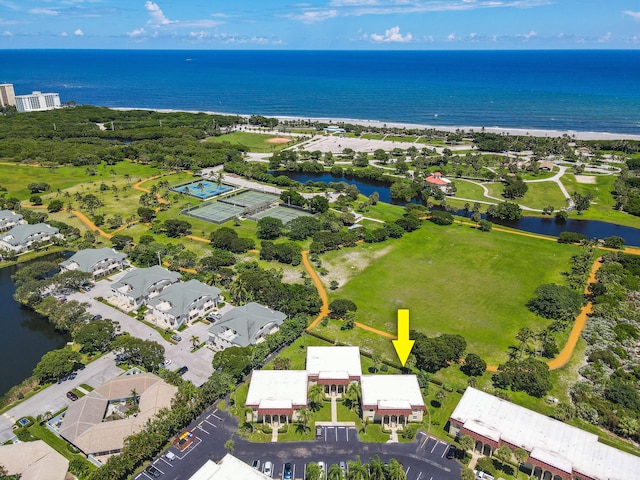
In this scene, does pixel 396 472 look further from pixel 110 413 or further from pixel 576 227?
pixel 576 227

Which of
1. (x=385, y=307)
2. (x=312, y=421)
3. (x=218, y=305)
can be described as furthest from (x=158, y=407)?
(x=385, y=307)

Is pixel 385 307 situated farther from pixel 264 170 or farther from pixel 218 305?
pixel 264 170

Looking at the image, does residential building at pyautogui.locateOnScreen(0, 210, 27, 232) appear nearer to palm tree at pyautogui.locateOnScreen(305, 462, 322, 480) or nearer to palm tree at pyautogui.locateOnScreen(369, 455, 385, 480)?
palm tree at pyautogui.locateOnScreen(305, 462, 322, 480)

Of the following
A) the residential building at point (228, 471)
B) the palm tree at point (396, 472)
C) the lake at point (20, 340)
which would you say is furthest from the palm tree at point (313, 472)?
A: the lake at point (20, 340)

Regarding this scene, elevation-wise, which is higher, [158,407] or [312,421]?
[158,407]

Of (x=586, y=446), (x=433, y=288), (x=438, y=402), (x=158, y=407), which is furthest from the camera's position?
(x=433, y=288)

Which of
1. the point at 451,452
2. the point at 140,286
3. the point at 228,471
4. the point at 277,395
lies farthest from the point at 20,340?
the point at 451,452

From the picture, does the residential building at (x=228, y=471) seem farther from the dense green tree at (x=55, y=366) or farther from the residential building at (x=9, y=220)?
the residential building at (x=9, y=220)
